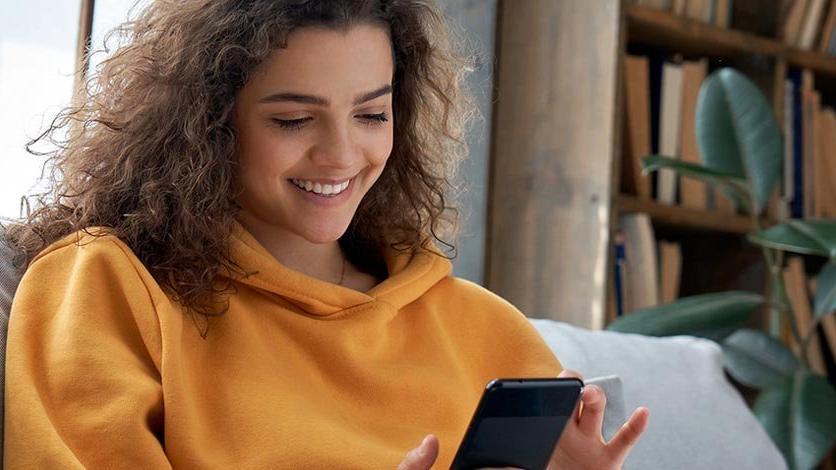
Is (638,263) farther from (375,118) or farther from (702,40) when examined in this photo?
(375,118)

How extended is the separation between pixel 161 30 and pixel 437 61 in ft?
1.14

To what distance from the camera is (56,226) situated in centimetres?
125

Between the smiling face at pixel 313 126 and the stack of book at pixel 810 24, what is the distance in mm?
1807

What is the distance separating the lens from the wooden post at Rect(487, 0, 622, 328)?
2514 millimetres

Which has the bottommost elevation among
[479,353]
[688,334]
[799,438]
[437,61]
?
[799,438]

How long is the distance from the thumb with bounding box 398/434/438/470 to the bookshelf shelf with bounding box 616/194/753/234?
157 cm

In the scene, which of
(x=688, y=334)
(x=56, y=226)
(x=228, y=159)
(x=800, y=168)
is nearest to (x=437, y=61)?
(x=228, y=159)

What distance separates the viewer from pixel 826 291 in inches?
100

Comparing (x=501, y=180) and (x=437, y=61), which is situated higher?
(x=437, y=61)

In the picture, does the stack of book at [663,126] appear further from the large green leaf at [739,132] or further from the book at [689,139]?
the large green leaf at [739,132]

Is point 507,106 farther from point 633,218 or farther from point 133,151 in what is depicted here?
point 133,151

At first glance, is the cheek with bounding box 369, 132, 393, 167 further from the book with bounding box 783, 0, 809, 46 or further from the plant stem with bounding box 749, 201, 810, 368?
the book with bounding box 783, 0, 809, 46

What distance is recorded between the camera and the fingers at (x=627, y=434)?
46.4 inches

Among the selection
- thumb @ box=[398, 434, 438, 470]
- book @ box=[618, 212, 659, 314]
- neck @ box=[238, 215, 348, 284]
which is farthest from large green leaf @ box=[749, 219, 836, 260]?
thumb @ box=[398, 434, 438, 470]
